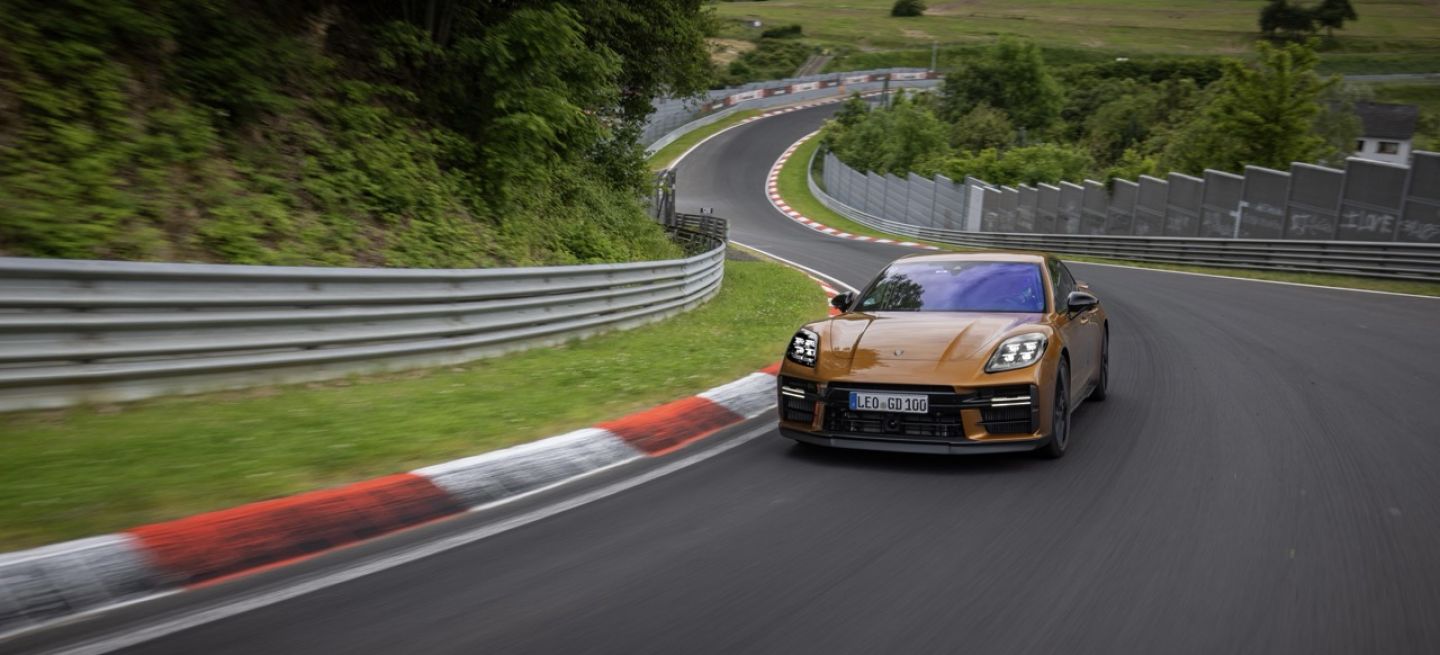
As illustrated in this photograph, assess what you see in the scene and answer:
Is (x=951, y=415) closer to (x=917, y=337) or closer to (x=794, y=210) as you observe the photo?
(x=917, y=337)

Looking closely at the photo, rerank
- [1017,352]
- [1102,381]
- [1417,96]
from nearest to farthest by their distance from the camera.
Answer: [1017,352], [1102,381], [1417,96]

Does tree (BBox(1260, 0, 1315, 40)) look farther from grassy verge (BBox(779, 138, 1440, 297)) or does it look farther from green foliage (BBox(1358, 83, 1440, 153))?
grassy verge (BBox(779, 138, 1440, 297))

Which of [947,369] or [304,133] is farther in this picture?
[304,133]

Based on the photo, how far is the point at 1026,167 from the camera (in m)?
47.9

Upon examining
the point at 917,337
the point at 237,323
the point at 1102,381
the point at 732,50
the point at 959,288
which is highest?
the point at 732,50

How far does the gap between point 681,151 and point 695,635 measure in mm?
67269

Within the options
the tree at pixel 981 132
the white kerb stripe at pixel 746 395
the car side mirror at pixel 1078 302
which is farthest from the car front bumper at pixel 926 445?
the tree at pixel 981 132

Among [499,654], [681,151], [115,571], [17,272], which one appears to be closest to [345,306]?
[17,272]

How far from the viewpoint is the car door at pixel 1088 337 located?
7.61 meters

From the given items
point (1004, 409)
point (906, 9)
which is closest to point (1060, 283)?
point (1004, 409)

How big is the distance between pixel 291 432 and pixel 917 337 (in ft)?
13.5

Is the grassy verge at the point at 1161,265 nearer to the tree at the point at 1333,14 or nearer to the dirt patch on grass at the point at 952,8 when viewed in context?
the tree at the point at 1333,14

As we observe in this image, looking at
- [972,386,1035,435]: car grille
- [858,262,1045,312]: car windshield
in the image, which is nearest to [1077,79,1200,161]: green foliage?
[858,262,1045,312]: car windshield

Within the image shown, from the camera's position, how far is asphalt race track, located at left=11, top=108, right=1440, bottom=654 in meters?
3.63
